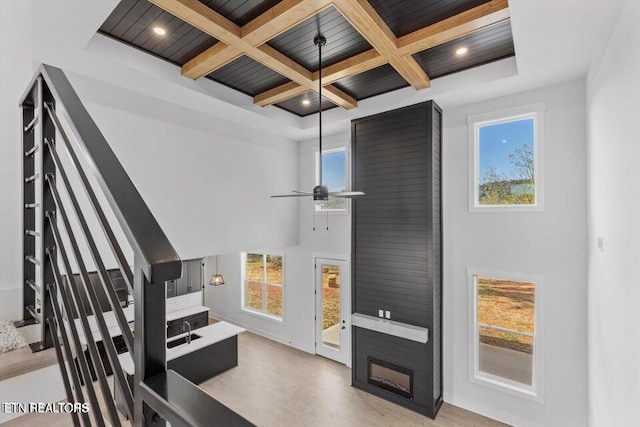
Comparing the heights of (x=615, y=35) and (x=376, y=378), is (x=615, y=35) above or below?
above

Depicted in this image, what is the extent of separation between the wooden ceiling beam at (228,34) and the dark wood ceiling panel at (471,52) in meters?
1.40

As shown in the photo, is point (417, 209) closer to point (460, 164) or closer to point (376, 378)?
point (460, 164)

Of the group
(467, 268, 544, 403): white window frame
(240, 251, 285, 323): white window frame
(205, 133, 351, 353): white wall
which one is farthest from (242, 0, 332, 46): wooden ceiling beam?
(240, 251, 285, 323): white window frame

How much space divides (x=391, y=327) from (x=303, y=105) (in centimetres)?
372

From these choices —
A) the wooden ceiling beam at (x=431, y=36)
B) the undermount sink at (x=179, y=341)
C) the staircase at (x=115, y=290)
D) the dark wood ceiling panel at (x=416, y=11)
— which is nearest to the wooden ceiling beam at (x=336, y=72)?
the wooden ceiling beam at (x=431, y=36)

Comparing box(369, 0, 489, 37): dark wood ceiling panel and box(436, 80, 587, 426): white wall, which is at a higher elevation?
box(369, 0, 489, 37): dark wood ceiling panel

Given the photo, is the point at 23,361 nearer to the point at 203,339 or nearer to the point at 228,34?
the point at 228,34

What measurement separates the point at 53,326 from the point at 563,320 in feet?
15.9

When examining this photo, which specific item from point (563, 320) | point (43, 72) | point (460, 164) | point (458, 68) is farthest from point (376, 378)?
point (43, 72)

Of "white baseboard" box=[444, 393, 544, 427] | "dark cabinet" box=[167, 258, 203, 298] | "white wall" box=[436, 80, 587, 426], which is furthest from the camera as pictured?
"dark cabinet" box=[167, 258, 203, 298]

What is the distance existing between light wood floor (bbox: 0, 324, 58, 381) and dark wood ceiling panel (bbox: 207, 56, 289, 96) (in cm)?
330

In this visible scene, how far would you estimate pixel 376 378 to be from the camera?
16.4 feet

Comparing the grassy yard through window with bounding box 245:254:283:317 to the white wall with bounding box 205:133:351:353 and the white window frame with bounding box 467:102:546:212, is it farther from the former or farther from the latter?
the white window frame with bounding box 467:102:546:212

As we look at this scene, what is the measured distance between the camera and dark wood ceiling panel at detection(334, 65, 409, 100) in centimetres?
407
